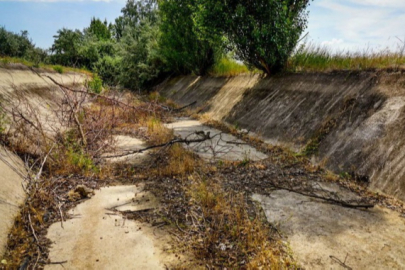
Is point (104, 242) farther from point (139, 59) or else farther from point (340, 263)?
point (139, 59)

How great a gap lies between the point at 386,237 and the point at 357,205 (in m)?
0.74

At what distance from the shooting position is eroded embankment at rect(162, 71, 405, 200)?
4688 millimetres

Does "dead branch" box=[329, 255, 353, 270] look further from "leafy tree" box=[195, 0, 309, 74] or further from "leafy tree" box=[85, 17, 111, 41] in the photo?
"leafy tree" box=[85, 17, 111, 41]

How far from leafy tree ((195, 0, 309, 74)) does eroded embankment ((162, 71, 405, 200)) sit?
1.04m

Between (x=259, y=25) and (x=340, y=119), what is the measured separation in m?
4.92

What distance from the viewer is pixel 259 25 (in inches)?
368

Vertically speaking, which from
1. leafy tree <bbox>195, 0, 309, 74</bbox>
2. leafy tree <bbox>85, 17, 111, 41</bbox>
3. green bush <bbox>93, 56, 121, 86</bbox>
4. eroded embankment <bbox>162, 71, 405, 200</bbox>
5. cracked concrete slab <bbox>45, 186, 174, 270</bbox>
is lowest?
cracked concrete slab <bbox>45, 186, 174, 270</bbox>

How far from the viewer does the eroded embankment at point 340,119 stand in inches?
185

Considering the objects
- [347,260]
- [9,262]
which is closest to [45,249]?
[9,262]

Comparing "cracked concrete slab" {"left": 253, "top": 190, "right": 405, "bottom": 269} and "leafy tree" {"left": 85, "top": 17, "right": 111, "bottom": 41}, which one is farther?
"leafy tree" {"left": 85, "top": 17, "right": 111, "bottom": 41}

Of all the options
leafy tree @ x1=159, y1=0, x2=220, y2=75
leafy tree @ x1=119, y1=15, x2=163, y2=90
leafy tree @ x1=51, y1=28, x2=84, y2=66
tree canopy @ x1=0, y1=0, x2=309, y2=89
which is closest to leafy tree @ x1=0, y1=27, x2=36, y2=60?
tree canopy @ x1=0, y1=0, x2=309, y2=89

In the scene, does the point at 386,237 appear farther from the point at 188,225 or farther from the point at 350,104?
the point at 350,104

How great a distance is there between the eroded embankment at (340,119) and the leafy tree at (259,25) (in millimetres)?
1043

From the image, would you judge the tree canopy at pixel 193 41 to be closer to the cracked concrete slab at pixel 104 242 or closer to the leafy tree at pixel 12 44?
the leafy tree at pixel 12 44
